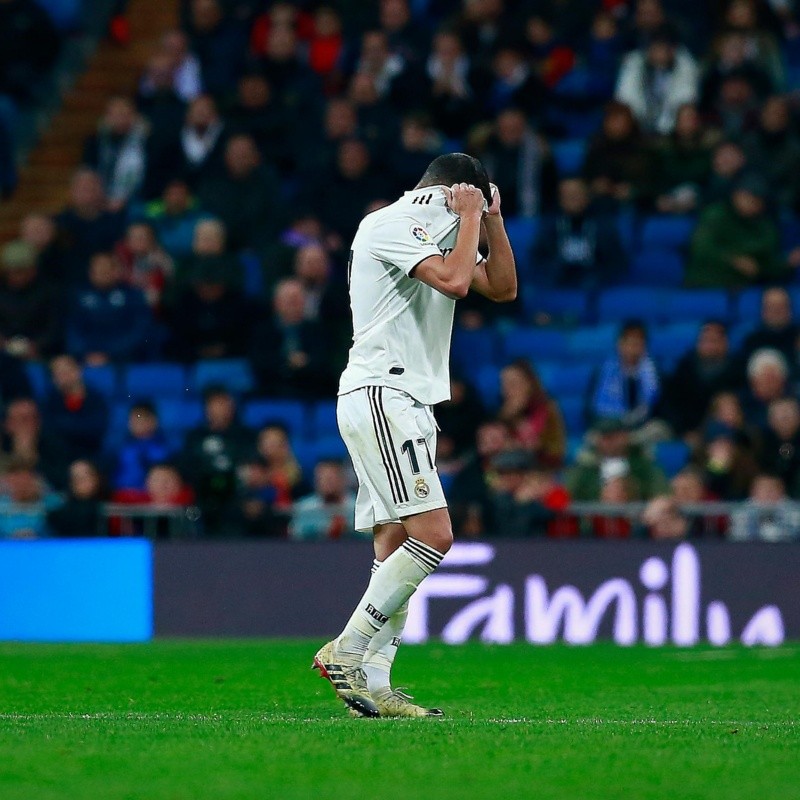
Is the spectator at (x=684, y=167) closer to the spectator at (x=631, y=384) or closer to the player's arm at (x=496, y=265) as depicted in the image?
the spectator at (x=631, y=384)

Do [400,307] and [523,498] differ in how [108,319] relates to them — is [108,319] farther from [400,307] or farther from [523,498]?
[400,307]

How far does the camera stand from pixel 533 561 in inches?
504

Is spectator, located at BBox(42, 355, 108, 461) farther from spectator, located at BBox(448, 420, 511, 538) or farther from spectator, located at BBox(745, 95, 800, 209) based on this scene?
spectator, located at BBox(745, 95, 800, 209)

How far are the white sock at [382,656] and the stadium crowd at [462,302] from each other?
6016 mm

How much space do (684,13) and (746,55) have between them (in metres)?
1.38

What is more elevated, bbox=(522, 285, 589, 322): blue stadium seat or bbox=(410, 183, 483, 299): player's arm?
bbox=(522, 285, 589, 322): blue stadium seat

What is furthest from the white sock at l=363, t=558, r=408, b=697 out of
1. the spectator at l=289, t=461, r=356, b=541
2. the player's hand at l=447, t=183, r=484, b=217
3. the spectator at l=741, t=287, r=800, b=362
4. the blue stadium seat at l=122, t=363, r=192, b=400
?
the blue stadium seat at l=122, t=363, r=192, b=400

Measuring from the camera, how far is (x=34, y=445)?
1502 cm

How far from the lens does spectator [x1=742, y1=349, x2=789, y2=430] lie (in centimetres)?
1455

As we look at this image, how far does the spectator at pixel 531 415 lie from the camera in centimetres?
1461

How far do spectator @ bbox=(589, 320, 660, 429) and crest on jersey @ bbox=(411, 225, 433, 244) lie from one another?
7.86 m

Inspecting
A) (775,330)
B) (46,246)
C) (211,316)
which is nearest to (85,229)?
(46,246)

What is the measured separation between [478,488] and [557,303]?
3683 mm

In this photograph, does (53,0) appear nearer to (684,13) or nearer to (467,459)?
(684,13)
